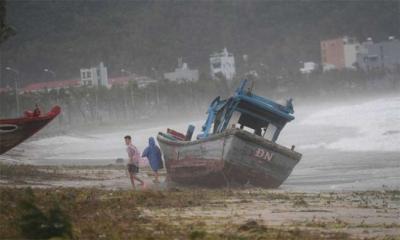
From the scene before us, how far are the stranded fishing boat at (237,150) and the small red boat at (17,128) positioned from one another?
130 inches

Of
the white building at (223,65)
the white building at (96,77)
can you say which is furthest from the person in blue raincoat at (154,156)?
the white building at (223,65)

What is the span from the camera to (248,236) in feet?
30.6

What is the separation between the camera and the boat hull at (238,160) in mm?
17953

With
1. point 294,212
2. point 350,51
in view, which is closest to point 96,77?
point 350,51

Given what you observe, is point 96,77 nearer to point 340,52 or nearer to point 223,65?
point 223,65

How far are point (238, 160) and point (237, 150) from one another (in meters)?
0.27

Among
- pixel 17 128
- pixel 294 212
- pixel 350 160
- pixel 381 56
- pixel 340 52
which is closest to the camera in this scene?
pixel 294 212

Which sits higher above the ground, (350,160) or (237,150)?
(237,150)

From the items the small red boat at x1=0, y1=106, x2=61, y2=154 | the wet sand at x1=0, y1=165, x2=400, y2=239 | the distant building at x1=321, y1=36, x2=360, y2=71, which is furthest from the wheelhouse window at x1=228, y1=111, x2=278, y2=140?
the distant building at x1=321, y1=36, x2=360, y2=71

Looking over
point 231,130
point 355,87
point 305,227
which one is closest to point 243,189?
point 231,130

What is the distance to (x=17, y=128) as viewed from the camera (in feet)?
65.5

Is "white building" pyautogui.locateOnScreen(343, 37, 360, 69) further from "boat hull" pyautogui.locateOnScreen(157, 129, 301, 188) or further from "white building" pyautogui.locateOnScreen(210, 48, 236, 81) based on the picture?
"boat hull" pyautogui.locateOnScreen(157, 129, 301, 188)

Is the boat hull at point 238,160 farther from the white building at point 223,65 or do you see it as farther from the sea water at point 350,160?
the white building at point 223,65

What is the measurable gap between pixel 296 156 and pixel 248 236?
31.2 feet
